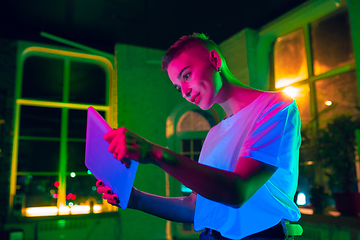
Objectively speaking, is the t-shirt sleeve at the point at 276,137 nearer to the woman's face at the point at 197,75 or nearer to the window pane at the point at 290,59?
the woman's face at the point at 197,75

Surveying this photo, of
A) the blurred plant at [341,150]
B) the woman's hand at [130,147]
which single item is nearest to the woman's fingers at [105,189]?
the woman's hand at [130,147]

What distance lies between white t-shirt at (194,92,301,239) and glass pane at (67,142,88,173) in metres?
5.09

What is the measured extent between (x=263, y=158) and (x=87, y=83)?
575 centimetres

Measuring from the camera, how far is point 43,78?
5.54 m

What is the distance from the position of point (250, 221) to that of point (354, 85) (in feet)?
13.0

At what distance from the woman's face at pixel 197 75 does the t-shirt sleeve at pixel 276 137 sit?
22cm

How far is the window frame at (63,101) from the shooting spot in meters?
5.09

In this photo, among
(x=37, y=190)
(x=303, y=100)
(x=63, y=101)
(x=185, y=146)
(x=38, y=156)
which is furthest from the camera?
(x=185, y=146)

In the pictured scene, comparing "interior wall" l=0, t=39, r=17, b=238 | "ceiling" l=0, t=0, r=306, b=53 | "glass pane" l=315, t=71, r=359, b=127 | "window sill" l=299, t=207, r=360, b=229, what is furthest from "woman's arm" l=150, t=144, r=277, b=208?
"interior wall" l=0, t=39, r=17, b=238

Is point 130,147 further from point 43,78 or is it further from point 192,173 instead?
point 43,78

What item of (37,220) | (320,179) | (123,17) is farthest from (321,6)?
(37,220)

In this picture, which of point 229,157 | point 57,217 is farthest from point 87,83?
point 229,157

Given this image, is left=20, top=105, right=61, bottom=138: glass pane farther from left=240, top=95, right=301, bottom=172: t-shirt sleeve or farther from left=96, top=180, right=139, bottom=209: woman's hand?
left=240, top=95, right=301, bottom=172: t-shirt sleeve

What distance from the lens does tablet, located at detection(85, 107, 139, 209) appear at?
705mm
